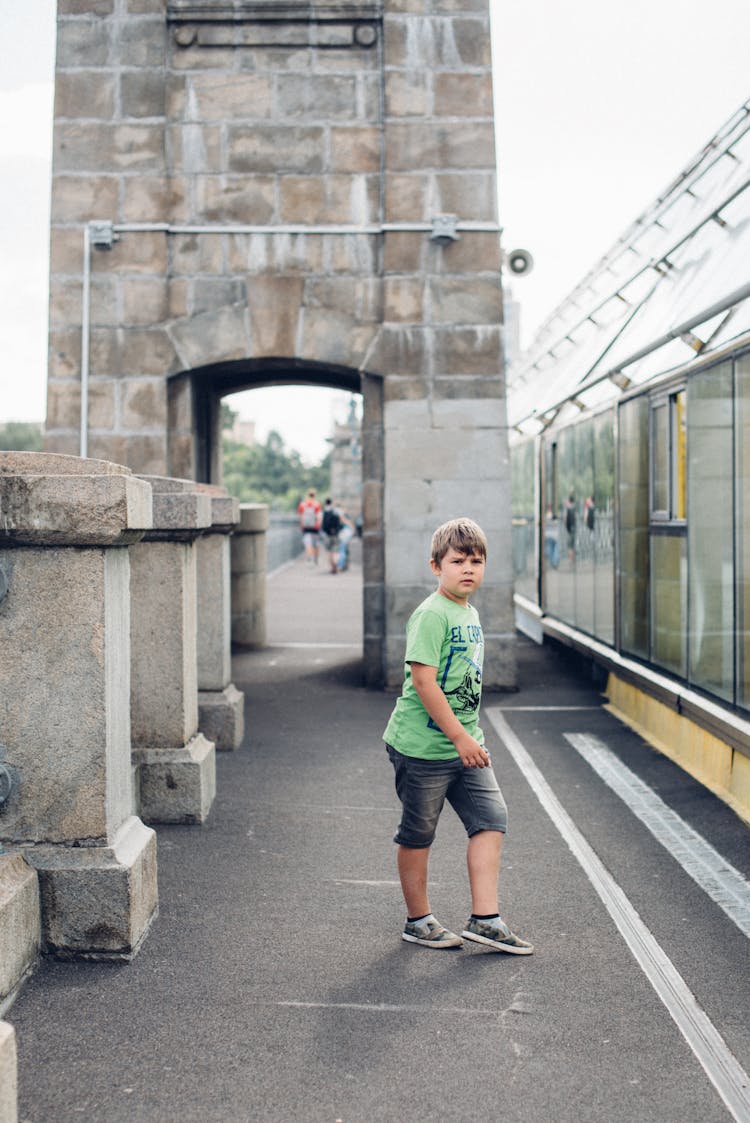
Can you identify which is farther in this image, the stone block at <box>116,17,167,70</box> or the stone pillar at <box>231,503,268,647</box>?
the stone pillar at <box>231,503,268,647</box>

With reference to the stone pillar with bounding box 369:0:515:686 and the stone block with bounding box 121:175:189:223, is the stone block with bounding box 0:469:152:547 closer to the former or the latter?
the stone pillar with bounding box 369:0:515:686

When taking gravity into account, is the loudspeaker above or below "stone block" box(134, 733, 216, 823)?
above

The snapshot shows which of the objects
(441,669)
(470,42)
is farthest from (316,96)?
(441,669)

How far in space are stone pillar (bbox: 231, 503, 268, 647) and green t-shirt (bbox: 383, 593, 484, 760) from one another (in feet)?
36.2

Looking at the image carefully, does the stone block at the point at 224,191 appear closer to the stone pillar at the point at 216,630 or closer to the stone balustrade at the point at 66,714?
the stone pillar at the point at 216,630

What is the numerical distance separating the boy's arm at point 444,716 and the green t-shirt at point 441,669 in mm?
48

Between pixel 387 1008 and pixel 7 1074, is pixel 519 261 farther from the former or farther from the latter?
pixel 7 1074

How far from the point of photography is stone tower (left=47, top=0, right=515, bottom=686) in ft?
38.8

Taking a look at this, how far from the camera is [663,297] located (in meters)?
10.8

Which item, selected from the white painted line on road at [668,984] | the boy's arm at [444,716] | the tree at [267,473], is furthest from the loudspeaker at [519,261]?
the tree at [267,473]

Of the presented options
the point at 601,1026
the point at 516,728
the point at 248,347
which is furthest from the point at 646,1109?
the point at 248,347

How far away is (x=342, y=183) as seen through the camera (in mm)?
11914

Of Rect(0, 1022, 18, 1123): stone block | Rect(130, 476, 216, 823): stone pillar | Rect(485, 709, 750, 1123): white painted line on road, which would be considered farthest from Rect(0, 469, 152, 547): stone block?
Rect(485, 709, 750, 1123): white painted line on road

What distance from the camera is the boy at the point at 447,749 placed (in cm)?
467
